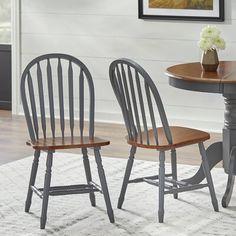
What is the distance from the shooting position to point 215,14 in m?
6.76

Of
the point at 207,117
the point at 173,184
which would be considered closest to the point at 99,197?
the point at 173,184

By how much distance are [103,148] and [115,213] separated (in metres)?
1.87

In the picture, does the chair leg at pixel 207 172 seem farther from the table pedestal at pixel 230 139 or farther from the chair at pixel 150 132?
the table pedestal at pixel 230 139

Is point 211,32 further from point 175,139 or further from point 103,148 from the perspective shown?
point 103,148

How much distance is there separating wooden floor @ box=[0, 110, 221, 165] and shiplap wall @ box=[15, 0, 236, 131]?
294 millimetres

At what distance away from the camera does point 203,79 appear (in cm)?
437

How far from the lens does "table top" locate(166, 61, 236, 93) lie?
432cm

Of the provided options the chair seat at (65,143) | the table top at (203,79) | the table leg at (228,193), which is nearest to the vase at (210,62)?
the table top at (203,79)

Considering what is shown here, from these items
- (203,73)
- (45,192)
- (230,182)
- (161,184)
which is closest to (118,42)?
(203,73)

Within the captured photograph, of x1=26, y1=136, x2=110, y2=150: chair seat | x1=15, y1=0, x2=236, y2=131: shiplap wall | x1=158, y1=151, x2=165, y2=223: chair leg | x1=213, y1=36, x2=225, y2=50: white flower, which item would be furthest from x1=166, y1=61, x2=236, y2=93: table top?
x1=15, y1=0, x2=236, y2=131: shiplap wall

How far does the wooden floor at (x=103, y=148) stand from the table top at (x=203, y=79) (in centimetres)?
116

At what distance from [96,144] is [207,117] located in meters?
2.93

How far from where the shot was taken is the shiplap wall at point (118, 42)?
695 cm

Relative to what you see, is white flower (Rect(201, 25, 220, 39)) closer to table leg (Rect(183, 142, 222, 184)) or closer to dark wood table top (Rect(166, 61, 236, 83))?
dark wood table top (Rect(166, 61, 236, 83))
